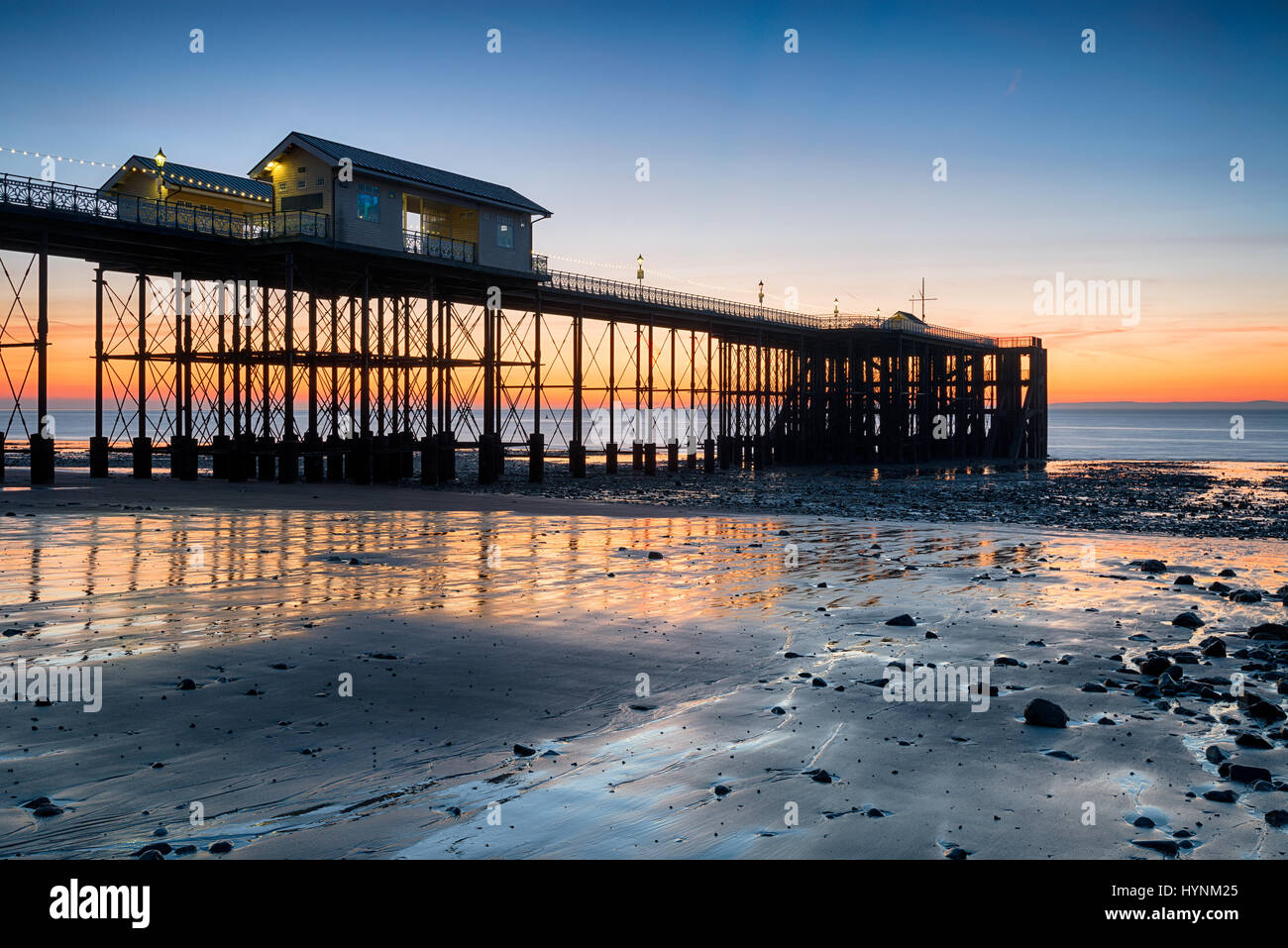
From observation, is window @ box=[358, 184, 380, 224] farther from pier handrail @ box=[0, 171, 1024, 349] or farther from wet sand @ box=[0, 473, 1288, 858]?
wet sand @ box=[0, 473, 1288, 858]

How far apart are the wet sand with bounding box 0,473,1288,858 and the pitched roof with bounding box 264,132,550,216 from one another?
2213cm

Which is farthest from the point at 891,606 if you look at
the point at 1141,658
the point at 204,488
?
the point at 204,488

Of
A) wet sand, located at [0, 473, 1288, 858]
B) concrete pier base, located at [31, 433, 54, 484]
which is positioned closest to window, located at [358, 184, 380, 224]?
concrete pier base, located at [31, 433, 54, 484]

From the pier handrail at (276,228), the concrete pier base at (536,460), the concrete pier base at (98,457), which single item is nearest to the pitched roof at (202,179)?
the pier handrail at (276,228)

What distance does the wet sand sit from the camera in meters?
5.09

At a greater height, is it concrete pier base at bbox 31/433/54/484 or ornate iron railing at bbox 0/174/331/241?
ornate iron railing at bbox 0/174/331/241

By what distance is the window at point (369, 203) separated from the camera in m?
34.3

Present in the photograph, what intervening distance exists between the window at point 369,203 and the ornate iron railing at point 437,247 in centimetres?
141

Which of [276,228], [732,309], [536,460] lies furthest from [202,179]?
[732,309]

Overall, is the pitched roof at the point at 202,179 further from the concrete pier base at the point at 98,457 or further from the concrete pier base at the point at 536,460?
the concrete pier base at the point at 536,460
